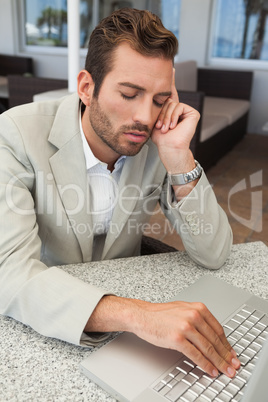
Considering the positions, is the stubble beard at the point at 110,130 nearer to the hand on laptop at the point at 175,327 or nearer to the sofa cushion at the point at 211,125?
the hand on laptop at the point at 175,327

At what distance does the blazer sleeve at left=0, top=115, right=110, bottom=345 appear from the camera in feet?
2.69

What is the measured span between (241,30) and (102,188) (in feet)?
16.6

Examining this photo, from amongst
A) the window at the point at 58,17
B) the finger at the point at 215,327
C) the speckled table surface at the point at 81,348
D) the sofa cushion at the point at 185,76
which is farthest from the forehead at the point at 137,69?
the window at the point at 58,17

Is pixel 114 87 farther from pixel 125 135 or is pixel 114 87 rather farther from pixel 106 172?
pixel 106 172

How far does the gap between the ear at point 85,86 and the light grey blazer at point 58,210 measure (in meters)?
0.03

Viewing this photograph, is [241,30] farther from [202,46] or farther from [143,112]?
[143,112]

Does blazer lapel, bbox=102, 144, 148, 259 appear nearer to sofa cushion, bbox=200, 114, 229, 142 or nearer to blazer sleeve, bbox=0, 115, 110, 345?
blazer sleeve, bbox=0, 115, 110, 345

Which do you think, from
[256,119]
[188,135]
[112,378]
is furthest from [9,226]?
[256,119]

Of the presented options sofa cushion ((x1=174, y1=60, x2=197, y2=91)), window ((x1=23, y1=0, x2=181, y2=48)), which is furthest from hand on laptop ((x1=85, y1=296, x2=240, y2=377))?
window ((x1=23, y1=0, x2=181, y2=48))

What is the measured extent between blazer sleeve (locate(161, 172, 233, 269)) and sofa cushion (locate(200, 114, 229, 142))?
8.50 ft

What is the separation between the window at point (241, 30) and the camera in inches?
211

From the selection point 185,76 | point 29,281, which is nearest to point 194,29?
point 185,76

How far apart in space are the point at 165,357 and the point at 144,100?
65 cm

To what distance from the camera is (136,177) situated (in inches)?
51.3
